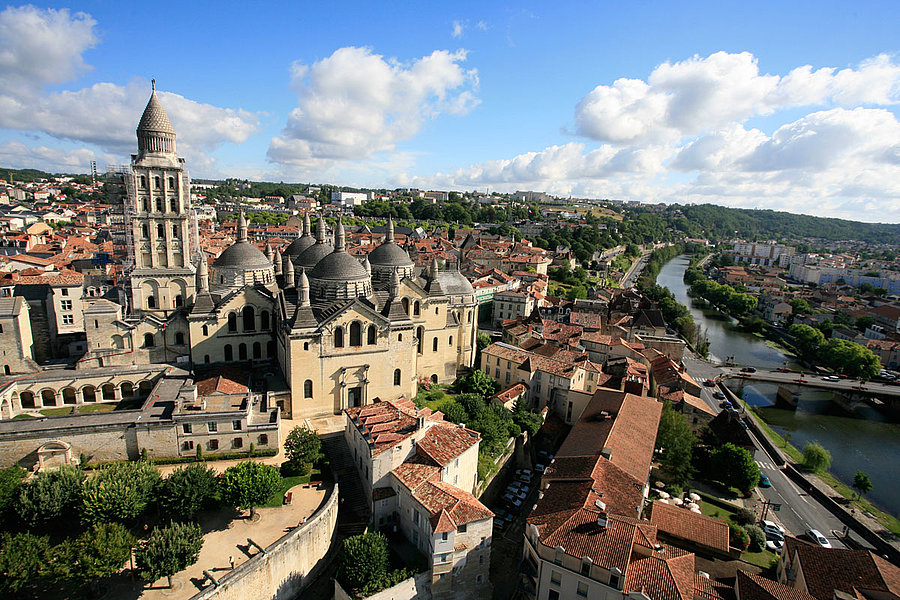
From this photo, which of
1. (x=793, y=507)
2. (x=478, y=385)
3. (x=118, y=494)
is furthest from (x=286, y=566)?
(x=793, y=507)

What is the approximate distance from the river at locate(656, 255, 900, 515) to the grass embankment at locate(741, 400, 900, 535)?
1.84m

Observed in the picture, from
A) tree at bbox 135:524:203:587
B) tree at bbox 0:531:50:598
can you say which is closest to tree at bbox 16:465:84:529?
tree at bbox 0:531:50:598

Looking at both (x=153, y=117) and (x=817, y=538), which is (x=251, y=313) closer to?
(x=153, y=117)

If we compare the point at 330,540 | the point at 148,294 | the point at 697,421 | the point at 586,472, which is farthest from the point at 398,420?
the point at 697,421

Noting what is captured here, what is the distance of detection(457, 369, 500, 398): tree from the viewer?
40.4 m

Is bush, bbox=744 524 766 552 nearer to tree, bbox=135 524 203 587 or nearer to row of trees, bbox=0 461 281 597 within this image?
row of trees, bbox=0 461 281 597

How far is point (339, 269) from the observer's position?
36.4 metres

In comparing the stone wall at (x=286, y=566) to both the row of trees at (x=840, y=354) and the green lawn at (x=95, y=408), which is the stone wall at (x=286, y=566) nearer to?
the green lawn at (x=95, y=408)

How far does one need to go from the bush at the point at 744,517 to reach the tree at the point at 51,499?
3845 centimetres

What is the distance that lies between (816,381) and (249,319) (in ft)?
205

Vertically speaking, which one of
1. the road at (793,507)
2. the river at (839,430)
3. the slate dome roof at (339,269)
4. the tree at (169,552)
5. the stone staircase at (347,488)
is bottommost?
the river at (839,430)

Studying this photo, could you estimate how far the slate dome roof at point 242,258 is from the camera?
38469 millimetres

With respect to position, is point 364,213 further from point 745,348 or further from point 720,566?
point 720,566

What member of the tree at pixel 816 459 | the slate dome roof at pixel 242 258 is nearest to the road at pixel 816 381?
the tree at pixel 816 459
